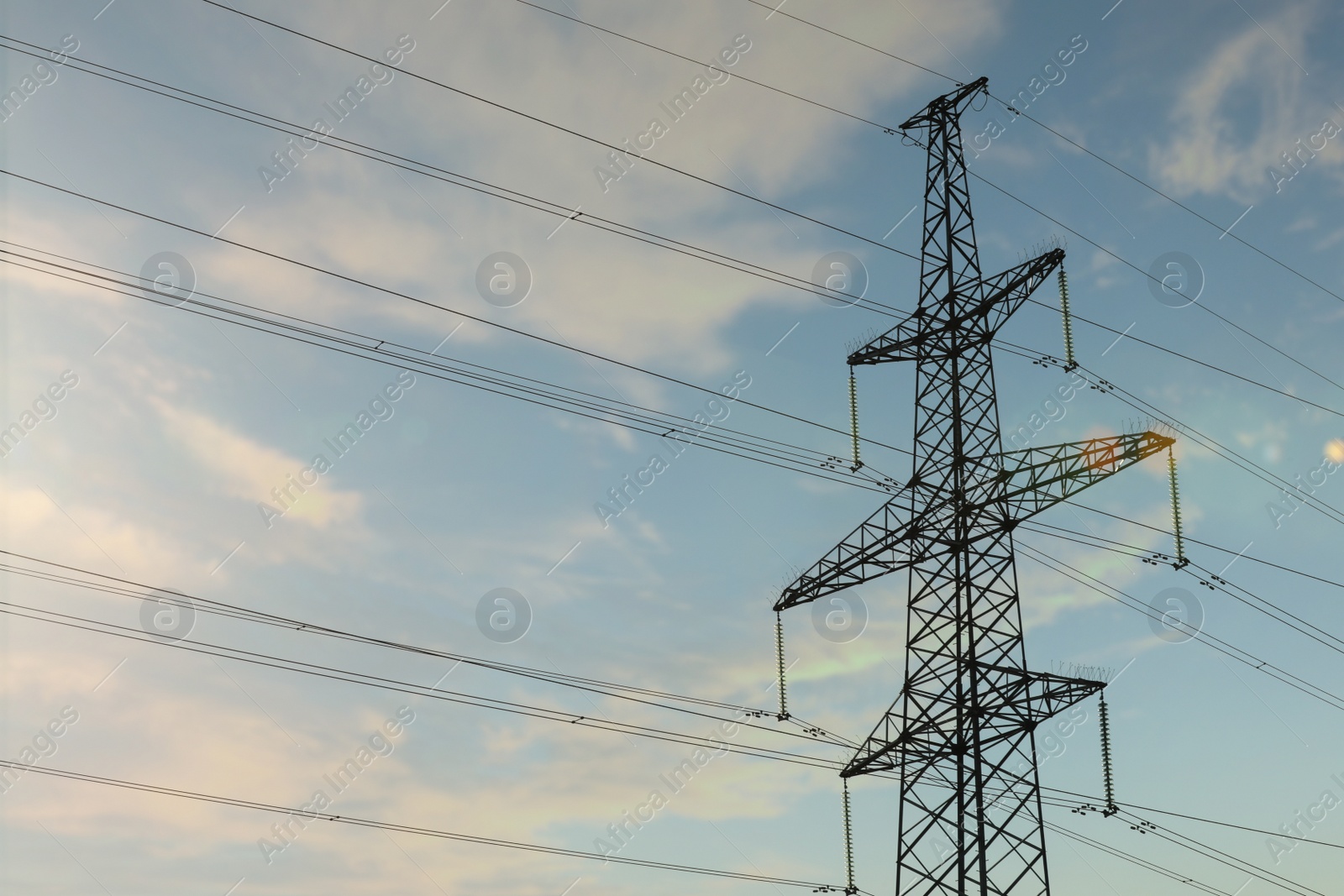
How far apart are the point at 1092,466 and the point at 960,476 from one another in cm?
377

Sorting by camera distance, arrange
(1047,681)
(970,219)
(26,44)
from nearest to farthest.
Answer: (26,44), (1047,681), (970,219)

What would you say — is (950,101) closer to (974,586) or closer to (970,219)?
(970,219)

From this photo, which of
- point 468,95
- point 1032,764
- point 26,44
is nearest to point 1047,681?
point 1032,764

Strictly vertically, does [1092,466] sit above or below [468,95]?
below

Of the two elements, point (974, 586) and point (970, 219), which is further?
point (970, 219)

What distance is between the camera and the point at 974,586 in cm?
3653

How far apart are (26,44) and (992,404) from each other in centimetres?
2681

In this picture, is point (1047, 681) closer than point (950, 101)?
Yes

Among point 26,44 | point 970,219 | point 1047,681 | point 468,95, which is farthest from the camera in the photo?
point 970,219

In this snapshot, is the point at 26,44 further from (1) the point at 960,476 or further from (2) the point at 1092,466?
(2) the point at 1092,466

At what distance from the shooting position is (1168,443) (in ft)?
116

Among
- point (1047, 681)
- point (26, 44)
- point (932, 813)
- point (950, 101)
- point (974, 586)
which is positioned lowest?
point (932, 813)

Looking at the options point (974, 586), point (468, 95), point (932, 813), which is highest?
point (468, 95)

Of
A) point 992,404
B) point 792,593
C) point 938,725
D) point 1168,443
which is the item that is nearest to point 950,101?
point 992,404
